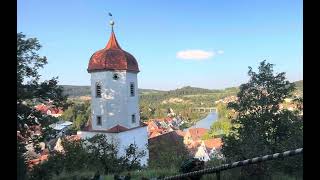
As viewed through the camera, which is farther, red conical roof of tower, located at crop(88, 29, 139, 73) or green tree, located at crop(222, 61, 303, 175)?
red conical roof of tower, located at crop(88, 29, 139, 73)

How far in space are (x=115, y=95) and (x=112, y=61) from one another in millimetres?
1962

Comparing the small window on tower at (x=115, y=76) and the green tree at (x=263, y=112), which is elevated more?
the small window on tower at (x=115, y=76)

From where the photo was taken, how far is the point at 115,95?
21.5m

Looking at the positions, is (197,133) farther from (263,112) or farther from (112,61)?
(263,112)

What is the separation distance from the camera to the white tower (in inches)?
819

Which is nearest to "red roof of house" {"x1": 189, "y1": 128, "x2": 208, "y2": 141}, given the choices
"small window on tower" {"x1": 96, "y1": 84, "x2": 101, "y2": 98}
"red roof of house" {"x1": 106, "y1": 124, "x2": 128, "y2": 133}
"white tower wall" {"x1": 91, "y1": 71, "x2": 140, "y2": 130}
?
"white tower wall" {"x1": 91, "y1": 71, "x2": 140, "y2": 130}

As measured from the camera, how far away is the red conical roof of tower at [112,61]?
2105 centimetres

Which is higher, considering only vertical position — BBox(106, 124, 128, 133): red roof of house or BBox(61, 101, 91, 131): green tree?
BBox(61, 101, 91, 131): green tree

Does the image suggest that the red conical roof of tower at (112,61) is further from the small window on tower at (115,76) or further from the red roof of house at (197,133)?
the red roof of house at (197,133)

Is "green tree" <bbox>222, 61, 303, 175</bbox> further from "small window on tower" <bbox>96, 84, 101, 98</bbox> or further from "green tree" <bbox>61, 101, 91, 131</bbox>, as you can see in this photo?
"small window on tower" <bbox>96, 84, 101, 98</bbox>

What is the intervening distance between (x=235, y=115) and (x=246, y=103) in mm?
582

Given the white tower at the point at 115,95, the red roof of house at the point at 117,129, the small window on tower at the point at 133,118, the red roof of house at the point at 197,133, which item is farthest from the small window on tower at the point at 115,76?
the red roof of house at the point at 197,133

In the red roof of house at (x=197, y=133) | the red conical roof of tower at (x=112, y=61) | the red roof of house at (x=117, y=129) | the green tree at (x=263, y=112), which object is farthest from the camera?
the red roof of house at (x=197, y=133)
